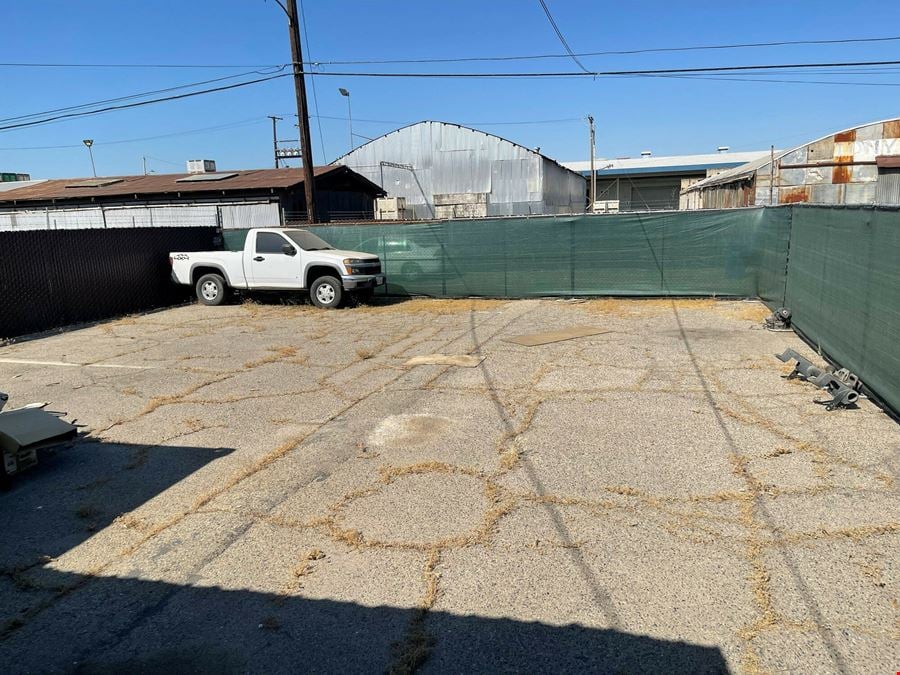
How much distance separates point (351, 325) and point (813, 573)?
9.89 meters

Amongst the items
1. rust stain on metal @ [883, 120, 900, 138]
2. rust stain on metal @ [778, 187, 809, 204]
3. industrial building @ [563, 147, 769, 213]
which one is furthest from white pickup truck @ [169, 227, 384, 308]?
industrial building @ [563, 147, 769, 213]

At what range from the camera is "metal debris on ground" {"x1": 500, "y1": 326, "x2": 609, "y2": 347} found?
33.1ft

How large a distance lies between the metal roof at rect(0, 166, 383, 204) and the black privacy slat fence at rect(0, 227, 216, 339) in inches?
238

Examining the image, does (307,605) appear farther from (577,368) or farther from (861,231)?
(861,231)

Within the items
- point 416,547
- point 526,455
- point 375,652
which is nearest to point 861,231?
point 526,455

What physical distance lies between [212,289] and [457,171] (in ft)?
77.8

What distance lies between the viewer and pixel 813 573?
3459 millimetres

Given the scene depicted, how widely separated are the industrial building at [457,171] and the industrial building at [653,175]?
28.6m

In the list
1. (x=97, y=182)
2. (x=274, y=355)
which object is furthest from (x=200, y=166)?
(x=274, y=355)

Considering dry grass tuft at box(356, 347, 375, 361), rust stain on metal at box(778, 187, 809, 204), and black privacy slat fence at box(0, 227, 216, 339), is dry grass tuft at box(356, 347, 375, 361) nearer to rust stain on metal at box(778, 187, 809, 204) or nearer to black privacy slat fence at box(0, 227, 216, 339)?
black privacy slat fence at box(0, 227, 216, 339)

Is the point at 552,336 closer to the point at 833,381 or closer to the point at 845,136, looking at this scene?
the point at 833,381

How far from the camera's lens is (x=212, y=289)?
15641mm

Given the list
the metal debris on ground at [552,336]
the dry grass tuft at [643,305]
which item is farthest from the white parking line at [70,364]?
the dry grass tuft at [643,305]

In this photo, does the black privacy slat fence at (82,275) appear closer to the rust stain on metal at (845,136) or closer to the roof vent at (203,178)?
the roof vent at (203,178)
